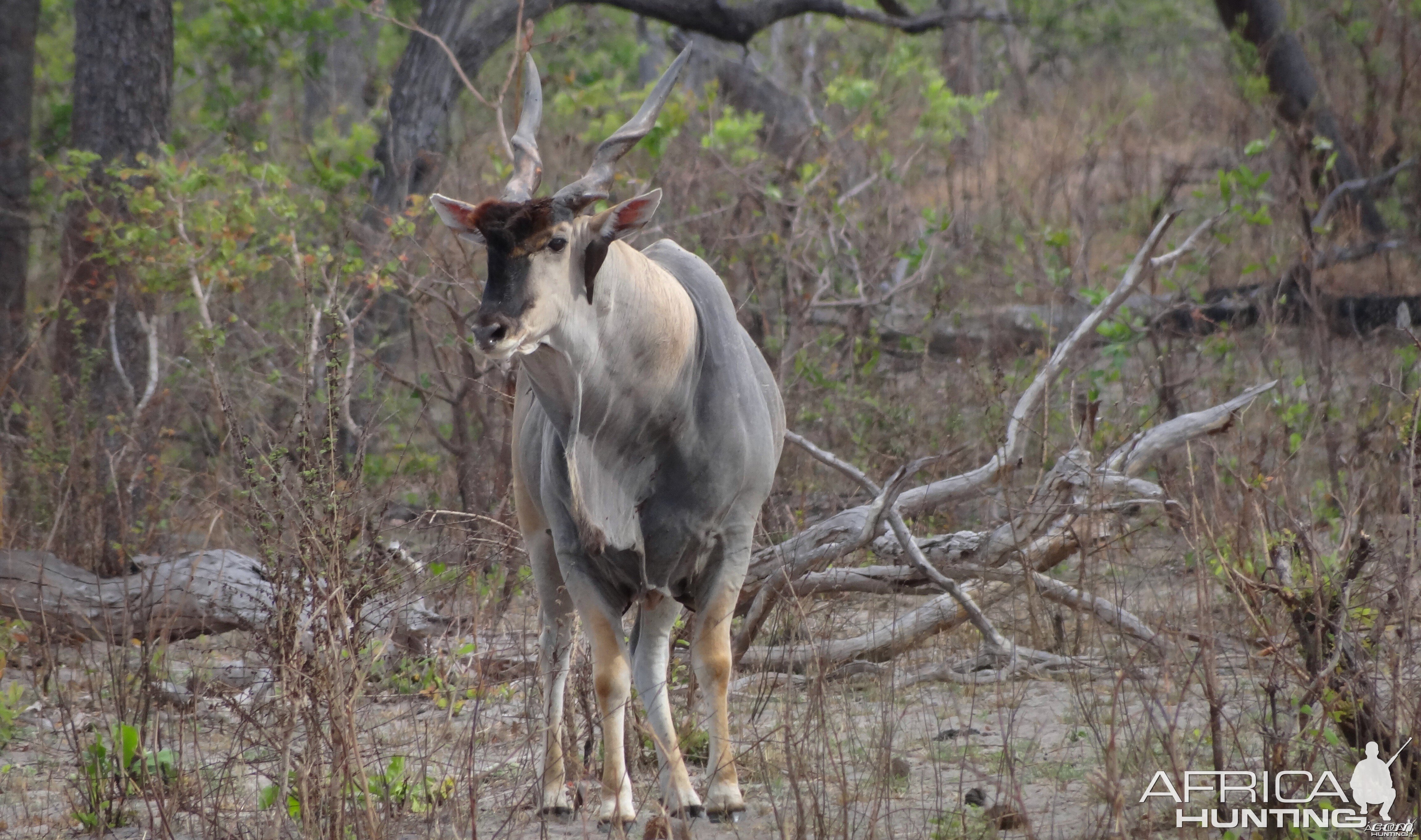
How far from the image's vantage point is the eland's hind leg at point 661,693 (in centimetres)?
385

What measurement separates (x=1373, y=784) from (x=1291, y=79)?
28.6 ft

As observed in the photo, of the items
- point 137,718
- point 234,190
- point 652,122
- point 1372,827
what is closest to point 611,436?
point 652,122

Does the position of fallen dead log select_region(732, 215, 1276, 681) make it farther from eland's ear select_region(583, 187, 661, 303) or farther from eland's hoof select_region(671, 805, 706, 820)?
eland's ear select_region(583, 187, 661, 303)

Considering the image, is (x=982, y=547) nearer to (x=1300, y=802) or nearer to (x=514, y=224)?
(x=1300, y=802)

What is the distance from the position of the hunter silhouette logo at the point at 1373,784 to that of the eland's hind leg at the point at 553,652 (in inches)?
83.1

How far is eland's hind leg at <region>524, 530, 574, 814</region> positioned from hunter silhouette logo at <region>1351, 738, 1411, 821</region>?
211 centimetres

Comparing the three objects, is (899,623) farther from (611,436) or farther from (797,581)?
(611,436)

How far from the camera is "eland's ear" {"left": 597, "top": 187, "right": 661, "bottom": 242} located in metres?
3.44

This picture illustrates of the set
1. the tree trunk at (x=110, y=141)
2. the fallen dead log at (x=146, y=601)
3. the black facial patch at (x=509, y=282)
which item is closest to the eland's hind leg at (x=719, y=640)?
the black facial patch at (x=509, y=282)

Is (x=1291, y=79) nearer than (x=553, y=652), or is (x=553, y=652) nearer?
(x=553, y=652)

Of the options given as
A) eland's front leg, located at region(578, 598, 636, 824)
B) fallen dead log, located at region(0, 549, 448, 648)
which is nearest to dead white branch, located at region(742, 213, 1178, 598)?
eland's front leg, located at region(578, 598, 636, 824)

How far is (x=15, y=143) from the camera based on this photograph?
31.3 ft

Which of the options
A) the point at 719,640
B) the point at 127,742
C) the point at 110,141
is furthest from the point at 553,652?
the point at 110,141

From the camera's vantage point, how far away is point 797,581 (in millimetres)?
5363
